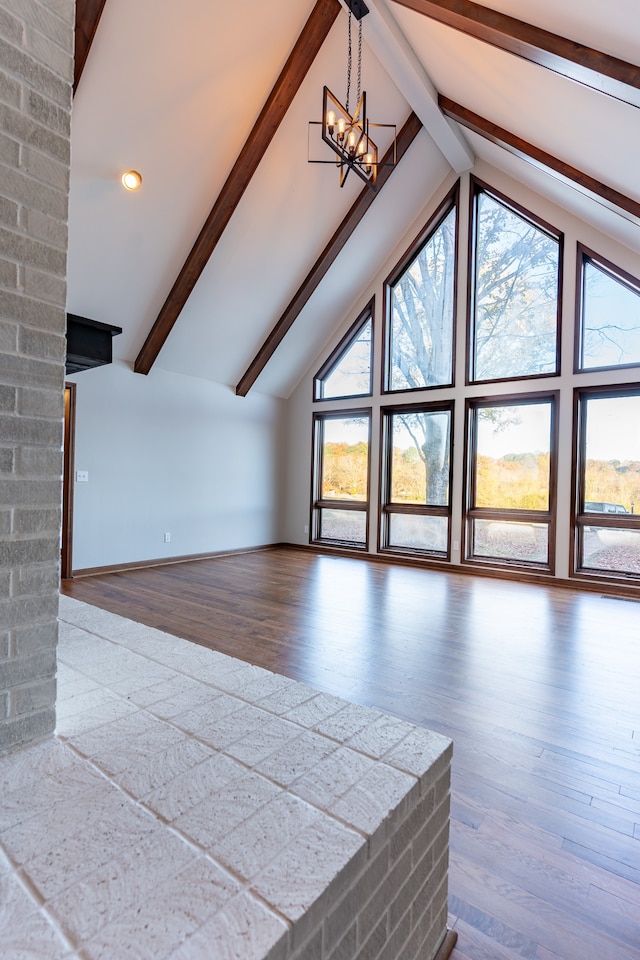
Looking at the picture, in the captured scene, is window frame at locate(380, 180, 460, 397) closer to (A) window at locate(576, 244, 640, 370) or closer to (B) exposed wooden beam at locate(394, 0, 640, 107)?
(A) window at locate(576, 244, 640, 370)

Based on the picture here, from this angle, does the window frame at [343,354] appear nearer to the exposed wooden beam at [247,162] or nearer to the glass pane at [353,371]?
the glass pane at [353,371]

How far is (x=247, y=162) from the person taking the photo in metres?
4.64

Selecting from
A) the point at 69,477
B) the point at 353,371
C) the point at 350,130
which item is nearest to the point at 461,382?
the point at 353,371

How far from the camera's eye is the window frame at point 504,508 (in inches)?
217

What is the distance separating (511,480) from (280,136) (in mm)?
4498

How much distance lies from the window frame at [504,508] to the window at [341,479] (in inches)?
58.8

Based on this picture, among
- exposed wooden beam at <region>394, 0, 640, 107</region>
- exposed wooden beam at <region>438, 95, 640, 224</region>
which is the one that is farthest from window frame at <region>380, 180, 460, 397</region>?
exposed wooden beam at <region>394, 0, 640, 107</region>

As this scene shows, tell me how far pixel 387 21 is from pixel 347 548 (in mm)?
5821

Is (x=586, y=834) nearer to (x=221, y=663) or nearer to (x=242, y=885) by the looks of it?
(x=221, y=663)

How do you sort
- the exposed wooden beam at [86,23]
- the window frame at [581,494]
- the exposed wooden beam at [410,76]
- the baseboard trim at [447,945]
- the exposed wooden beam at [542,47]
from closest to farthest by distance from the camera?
1. the baseboard trim at [447,945]
2. the exposed wooden beam at [542,47]
3. the exposed wooden beam at [86,23]
4. the exposed wooden beam at [410,76]
5. the window frame at [581,494]

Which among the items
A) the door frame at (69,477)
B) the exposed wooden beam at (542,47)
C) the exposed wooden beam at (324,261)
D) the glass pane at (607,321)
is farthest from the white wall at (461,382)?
the door frame at (69,477)

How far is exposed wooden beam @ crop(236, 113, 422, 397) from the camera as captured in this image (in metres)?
5.46

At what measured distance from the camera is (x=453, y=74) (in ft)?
13.9

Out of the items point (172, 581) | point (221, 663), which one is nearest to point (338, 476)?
point (172, 581)
